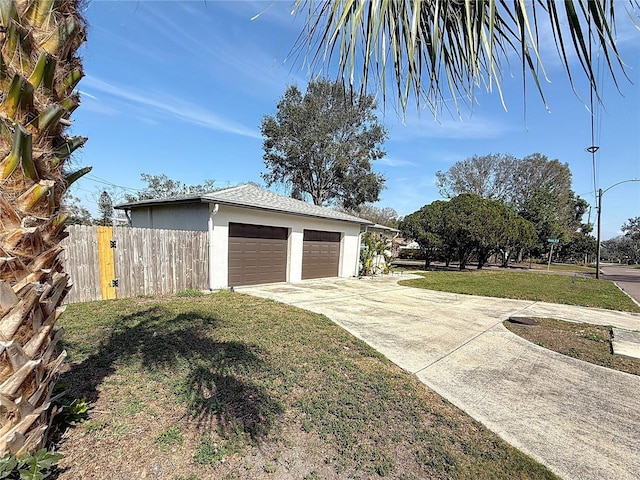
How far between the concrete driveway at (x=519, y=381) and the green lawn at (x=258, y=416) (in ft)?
1.11

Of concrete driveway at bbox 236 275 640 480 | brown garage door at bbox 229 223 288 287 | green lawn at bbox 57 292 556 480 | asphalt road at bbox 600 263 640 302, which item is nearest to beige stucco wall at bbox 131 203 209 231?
brown garage door at bbox 229 223 288 287

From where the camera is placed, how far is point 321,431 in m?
2.76

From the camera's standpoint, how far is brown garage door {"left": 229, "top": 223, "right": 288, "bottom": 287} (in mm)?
10164

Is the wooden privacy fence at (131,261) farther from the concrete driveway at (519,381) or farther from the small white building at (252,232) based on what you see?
the concrete driveway at (519,381)

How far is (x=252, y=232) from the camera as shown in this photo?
10.7 metres

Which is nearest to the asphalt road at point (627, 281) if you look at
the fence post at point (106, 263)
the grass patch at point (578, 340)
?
the grass patch at point (578, 340)

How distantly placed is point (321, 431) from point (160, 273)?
24.0 feet

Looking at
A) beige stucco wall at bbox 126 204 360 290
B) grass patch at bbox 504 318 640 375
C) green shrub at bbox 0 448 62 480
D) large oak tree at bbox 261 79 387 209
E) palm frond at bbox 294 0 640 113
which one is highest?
large oak tree at bbox 261 79 387 209

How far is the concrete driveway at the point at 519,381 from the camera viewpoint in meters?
2.74

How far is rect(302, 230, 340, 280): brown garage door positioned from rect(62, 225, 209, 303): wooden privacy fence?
4.62 m

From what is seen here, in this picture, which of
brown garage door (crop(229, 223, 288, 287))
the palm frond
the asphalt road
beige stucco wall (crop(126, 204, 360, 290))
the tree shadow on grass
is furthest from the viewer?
the asphalt road

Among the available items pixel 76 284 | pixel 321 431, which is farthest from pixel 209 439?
pixel 76 284

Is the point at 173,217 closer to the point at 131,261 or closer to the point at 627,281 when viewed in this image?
the point at 131,261

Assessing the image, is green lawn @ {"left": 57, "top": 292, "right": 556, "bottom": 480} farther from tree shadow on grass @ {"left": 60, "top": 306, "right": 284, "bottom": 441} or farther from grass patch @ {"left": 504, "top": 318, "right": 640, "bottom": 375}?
grass patch @ {"left": 504, "top": 318, "right": 640, "bottom": 375}
